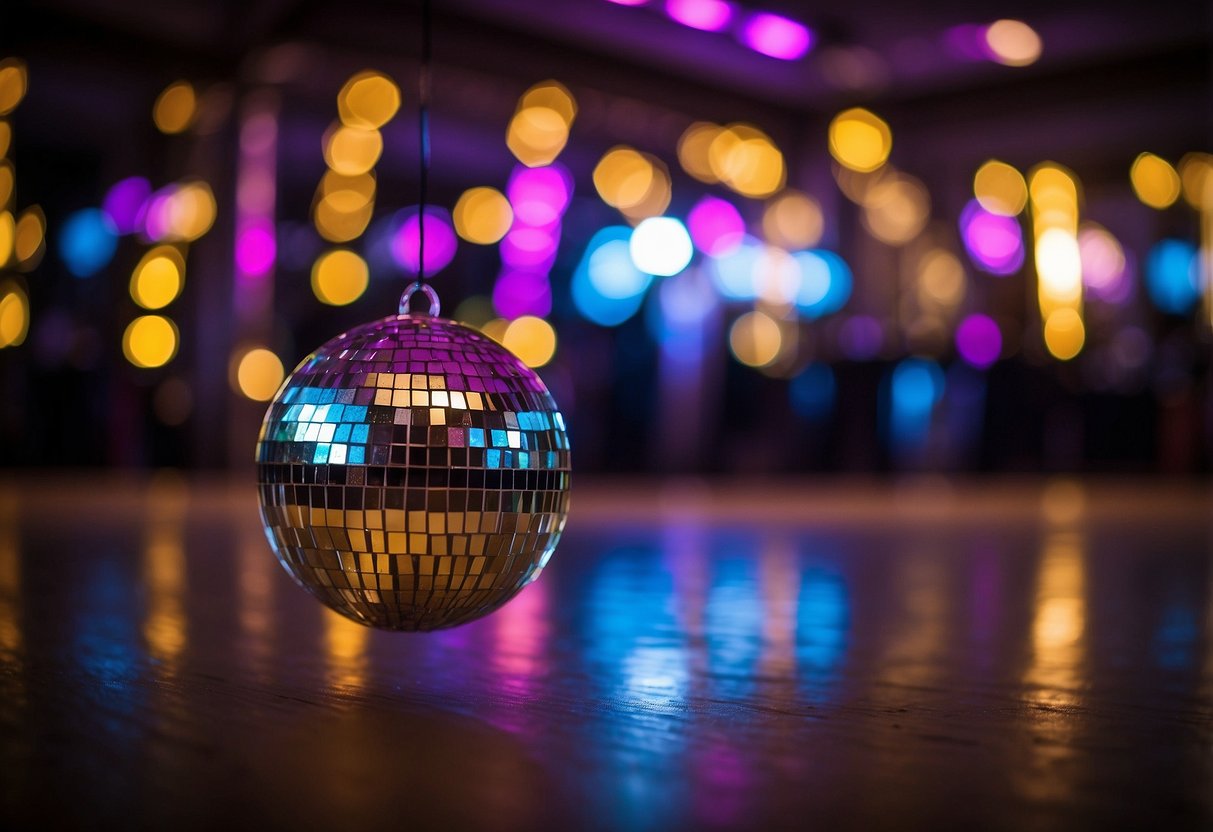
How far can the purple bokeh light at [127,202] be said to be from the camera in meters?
11.4

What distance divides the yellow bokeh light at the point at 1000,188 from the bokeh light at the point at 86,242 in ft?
30.3

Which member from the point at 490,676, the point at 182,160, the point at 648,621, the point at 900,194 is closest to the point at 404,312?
the point at 490,676

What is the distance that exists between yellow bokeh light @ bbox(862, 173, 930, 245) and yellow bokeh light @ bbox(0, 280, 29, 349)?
8.64 meters

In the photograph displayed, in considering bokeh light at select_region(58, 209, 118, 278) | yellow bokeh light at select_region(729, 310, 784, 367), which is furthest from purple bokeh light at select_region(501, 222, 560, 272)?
bokeh light at select_region(58, 209, 118, 278)

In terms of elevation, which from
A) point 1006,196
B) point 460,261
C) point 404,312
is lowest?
point 404,312

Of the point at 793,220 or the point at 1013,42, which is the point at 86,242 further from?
the point at 1013,42

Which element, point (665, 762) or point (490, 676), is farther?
point (490, 676)

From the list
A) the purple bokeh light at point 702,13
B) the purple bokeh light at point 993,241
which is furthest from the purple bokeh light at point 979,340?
the purple bokeh light at point 702,13

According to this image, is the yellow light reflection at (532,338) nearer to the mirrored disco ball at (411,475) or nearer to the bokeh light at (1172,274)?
the bokeh light at (1172,274)

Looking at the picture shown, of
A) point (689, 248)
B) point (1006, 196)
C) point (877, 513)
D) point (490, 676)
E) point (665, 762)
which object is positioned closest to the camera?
point (665, 762)

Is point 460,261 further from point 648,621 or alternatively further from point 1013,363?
point 648,621

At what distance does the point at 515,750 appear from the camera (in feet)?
4.71

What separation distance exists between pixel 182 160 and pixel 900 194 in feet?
24.6

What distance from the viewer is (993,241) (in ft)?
49.1
